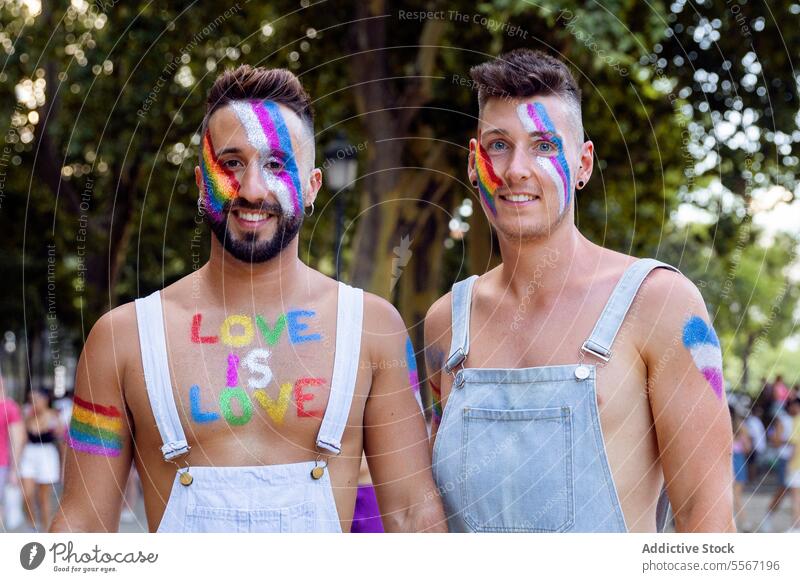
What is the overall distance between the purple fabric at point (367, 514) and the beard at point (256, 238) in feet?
2.90

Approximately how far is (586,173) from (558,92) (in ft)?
1.01

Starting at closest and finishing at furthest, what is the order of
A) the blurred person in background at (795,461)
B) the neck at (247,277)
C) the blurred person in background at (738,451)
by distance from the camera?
the neck at (247,277) → the blurred person in background at (738,451) → the blurred person in background at (795,461)

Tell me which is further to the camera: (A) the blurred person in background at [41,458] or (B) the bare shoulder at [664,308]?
(A) the blurred person in background at [41,458]

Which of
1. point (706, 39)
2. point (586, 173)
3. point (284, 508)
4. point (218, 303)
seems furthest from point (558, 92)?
point (706, 39)

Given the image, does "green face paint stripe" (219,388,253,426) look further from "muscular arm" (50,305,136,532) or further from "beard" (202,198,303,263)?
"beard" (202,198,303,263)

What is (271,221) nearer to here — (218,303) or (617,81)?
(218,303)

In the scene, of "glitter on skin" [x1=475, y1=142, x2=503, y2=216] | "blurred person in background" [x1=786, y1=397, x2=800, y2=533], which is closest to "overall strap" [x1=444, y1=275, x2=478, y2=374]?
"glitter on skin" [x1=475, y1=142, x2=503, y2=216]

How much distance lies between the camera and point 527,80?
320 centimetres

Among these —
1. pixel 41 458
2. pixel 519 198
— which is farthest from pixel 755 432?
pixel 519 198

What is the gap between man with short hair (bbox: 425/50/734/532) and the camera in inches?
120

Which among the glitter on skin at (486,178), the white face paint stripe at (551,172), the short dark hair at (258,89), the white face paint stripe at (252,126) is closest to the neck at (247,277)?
the white face paint stripe at (252,126)

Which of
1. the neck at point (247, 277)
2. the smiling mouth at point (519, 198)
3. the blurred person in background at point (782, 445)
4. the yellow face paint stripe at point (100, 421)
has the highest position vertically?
the smiling mouth at point (519, 198)

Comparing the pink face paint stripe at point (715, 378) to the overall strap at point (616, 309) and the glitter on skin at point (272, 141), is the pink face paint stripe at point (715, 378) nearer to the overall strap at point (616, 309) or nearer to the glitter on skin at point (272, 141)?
the overall strap at point (616, 309)

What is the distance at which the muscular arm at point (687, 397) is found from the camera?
3.03 meters
